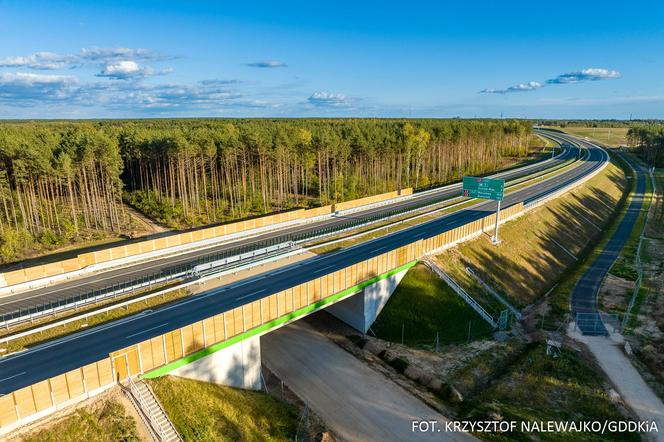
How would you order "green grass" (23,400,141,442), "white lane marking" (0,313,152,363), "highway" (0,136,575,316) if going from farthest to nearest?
"highway" (0,136,575,316), "white lane marking" (0,313,152,363), "green grass" (23,400,141,442)

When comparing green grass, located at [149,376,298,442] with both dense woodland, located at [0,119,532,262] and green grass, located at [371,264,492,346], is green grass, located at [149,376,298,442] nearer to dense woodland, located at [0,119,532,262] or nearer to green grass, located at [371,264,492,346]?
green grass, located at [371,264,492,346]

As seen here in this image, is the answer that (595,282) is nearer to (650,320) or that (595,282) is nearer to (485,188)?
(650,320)

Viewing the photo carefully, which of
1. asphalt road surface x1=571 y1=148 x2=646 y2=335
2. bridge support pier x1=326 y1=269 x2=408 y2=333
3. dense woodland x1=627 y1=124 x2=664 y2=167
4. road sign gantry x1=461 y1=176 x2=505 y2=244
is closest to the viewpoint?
asphalt road surface x1=571 y1=148 x2=646 y2=335

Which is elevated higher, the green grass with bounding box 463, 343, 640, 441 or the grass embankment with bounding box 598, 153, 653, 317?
the green grass with bounding box 463, 343, 640, 441

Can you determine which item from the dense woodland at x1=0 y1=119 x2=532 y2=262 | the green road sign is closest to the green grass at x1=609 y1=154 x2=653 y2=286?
the green road sign

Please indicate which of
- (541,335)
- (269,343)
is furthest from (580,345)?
(269,343)

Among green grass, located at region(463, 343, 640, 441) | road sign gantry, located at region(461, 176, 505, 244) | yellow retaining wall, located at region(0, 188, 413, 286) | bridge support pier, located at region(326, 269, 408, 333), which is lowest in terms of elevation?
green grass, located at region(463, 343, 640, 441)

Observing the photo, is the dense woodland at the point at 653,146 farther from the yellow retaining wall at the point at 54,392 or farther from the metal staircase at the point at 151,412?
the yellow retaining wall at the point at 54,392
